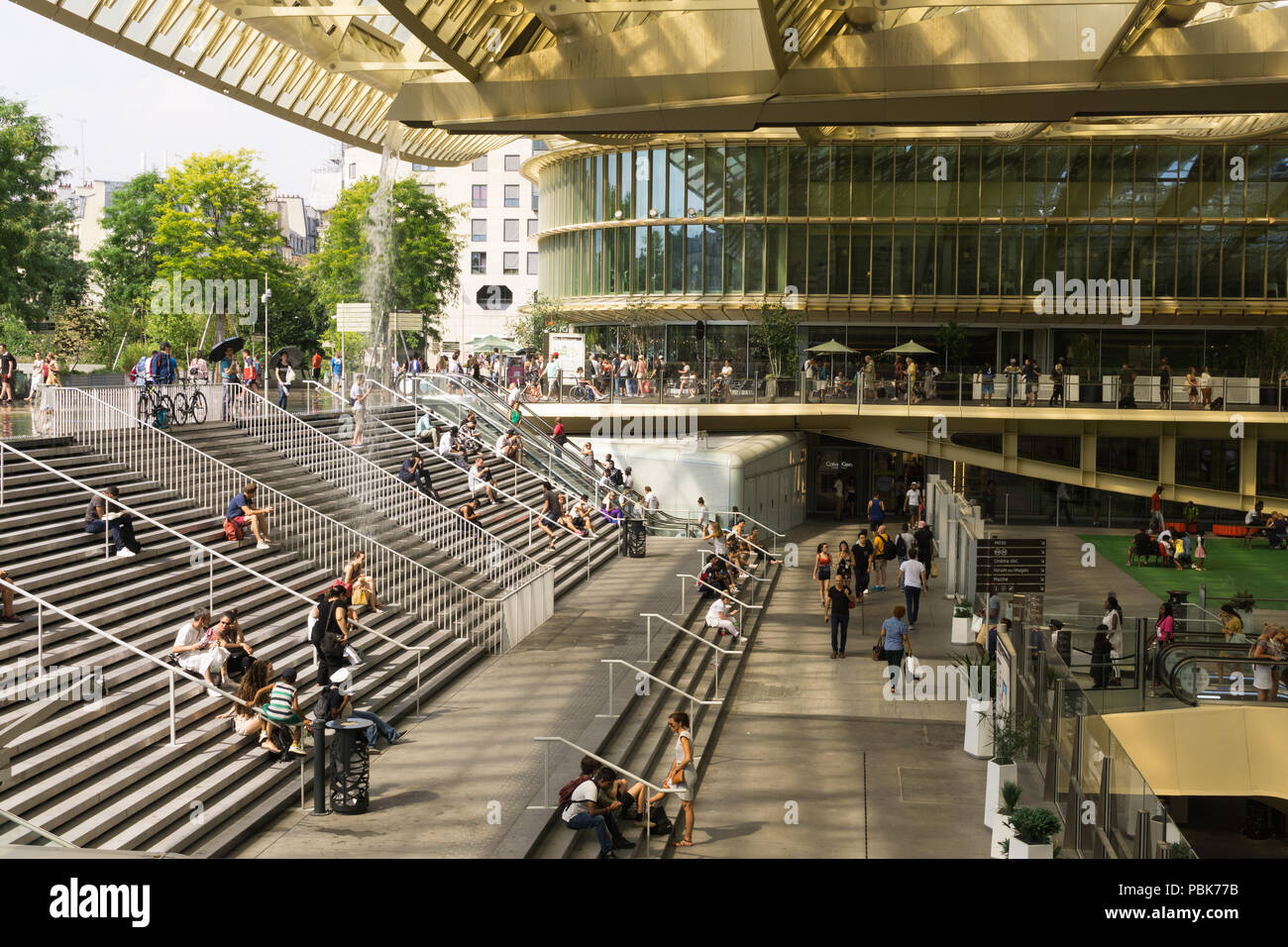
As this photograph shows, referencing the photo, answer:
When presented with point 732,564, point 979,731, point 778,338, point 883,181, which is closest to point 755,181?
point 883,181

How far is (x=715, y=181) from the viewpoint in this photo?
4903cm

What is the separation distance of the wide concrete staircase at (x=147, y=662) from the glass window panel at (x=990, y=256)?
109 ft

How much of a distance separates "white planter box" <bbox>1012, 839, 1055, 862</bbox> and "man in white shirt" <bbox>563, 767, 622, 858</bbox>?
3751 millimetres

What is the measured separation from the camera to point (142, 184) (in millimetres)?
62938

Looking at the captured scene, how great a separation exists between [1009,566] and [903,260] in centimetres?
2686

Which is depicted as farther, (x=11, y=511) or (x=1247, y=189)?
(x=1247, y=189)

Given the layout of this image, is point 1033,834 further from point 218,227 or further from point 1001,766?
point 218,227

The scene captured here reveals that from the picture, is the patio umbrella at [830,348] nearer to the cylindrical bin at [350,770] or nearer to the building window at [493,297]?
the cylindrical bin at [350,770]

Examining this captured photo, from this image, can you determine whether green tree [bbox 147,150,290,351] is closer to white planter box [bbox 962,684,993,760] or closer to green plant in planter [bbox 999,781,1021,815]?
white planter box [bbox 962,684,993,760]

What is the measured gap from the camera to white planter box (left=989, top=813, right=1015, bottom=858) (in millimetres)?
12523

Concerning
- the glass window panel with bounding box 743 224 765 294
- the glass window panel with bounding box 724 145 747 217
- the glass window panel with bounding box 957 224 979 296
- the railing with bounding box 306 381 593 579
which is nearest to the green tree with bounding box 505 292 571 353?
the glass window panel with bounding box 743 224 765 294

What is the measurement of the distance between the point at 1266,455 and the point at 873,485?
1353cm
